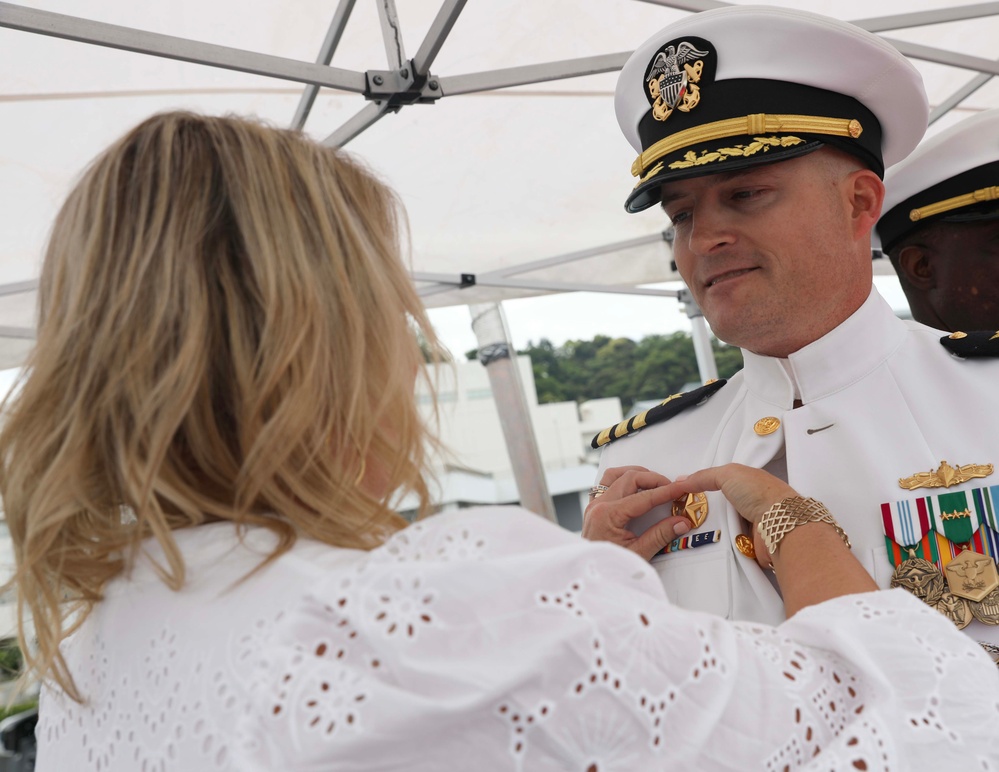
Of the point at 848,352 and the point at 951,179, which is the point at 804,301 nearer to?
the point at 848,352

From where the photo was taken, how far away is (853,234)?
66.0 inches

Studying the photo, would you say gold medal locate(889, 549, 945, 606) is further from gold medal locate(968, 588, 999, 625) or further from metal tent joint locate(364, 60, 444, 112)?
metal tent joint locate(364, 60, 444, 112)

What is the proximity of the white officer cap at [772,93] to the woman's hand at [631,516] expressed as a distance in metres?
0.52

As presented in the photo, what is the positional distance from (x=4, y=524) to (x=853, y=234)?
1362mm

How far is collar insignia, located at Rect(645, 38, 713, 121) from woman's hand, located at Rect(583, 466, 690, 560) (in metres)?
0.65

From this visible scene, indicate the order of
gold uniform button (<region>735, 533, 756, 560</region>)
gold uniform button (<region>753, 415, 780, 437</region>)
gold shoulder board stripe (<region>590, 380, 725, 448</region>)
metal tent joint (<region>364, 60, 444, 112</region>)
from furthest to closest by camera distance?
metal tent joint (<region>364, 60, 444, 112</region>), gold shoulder board stripe (<region>590, 380, 725, 448</region>), gold uniform button (<region>753, 415, 780, 437</region>), gold uniform button (<region>735, 533, 756, 560</region>)

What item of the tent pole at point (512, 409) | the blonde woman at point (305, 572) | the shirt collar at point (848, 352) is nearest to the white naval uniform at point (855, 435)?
the shirt collar at point (848, 352)

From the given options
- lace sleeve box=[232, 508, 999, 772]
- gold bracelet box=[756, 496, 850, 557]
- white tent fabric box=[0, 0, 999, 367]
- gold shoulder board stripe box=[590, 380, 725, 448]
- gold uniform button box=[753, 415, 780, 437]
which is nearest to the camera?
lace sleeve box=[232, 508, 999, 772]

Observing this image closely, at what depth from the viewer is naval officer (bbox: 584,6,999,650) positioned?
1548 millimetres

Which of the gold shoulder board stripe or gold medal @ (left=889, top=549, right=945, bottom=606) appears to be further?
the gold shoulder board stripe

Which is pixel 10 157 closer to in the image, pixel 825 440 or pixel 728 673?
pixel 825 440

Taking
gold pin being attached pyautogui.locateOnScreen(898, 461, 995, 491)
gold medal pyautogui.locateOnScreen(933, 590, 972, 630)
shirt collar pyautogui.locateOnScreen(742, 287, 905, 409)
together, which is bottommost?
gold medal pyautogui.locateOnScreen(933, 590, 972, 630)

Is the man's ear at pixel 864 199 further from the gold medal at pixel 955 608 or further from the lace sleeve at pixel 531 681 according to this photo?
the lace sleeve at pixel 531 681

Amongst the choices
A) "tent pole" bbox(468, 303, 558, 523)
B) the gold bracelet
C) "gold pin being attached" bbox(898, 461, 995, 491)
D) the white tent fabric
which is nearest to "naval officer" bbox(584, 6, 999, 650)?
"gold pin being attached" bbox(898, 461, 995, 491)
